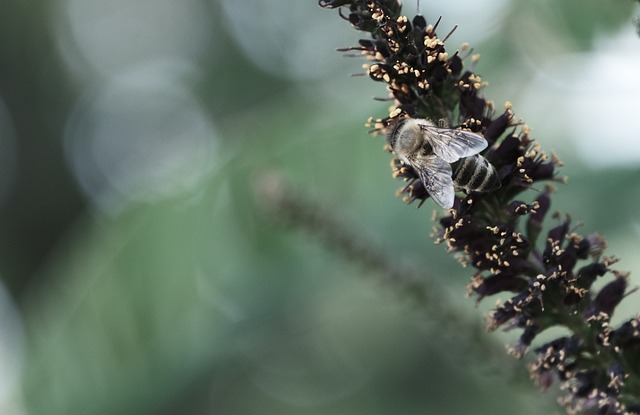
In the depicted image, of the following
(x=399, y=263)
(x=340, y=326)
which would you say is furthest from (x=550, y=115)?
(x=340, y=326)

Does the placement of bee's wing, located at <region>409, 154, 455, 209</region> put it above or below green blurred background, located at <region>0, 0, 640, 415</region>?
above

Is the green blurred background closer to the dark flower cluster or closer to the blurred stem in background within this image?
the dark flower cluster

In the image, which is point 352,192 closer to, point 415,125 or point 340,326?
point 415,125

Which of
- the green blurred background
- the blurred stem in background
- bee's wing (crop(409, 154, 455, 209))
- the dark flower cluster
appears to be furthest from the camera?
the blurred stem in background

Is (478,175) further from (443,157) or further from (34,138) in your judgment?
(34,138)

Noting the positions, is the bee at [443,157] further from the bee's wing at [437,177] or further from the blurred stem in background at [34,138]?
the blurred stem in background at [34,138]

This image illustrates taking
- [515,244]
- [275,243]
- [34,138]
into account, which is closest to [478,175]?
[515,244]

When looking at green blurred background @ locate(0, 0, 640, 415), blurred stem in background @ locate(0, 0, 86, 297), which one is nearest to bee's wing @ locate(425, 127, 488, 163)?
green blurred background @ locate(0, 0, 640, 415)

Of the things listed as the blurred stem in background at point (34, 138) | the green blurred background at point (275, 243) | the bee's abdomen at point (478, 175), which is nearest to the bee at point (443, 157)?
the bee's abdomen at point (478, 175)
